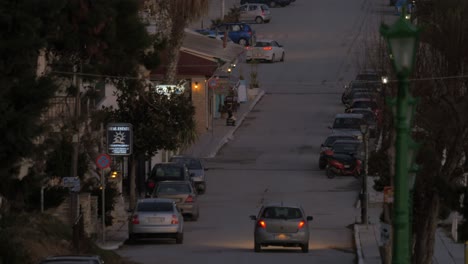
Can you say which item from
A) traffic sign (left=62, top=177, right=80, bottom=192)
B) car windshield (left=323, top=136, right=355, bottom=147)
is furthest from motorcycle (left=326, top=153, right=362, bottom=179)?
traffic sign (left=62, top=177, right=80, bottom=192)

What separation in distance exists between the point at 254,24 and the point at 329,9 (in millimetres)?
10543

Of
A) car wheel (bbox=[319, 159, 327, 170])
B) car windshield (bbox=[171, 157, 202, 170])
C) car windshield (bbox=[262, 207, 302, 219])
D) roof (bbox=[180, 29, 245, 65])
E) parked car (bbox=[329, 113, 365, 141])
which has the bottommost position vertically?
car windshield (bbox=[262, 207, 302, 219])

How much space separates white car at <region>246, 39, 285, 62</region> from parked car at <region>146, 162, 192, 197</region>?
34292mm

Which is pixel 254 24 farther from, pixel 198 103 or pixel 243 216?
pixel 243 216

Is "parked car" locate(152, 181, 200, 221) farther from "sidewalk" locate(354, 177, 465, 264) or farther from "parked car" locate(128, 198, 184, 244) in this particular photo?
"sidewalk" locate(354, 177, 465, 264)

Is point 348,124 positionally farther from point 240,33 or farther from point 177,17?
point 240,33

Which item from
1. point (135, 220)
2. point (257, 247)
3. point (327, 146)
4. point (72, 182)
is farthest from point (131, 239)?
point (327, 146)

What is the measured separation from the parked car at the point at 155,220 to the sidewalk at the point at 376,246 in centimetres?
558

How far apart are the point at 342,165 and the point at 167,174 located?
30.1 feet

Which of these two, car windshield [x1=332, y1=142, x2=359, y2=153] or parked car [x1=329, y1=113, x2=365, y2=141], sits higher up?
parked car [x1=329, y1=113, x2=365, y2=141]

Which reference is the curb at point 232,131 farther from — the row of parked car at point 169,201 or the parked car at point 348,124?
the row of parked car at point 169,201

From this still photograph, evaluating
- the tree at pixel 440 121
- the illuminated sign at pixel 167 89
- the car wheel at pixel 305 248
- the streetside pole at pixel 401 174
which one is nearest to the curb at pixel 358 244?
the car wheel at pixel 305 248

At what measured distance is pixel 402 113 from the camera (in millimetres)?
13414

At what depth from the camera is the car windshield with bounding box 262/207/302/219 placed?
36281 mm
